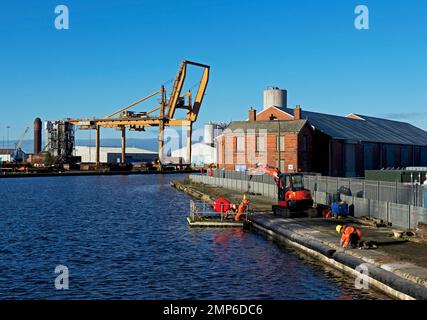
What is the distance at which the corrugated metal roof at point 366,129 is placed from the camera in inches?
2977

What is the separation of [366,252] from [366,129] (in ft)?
227

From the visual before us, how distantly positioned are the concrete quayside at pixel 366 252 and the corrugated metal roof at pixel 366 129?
41.1 metres

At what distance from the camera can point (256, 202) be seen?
45.9 meters

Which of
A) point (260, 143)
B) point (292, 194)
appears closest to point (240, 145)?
point (260, 143)

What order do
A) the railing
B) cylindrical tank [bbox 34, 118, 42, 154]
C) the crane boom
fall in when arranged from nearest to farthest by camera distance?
the railing, the crane boom, cylindrical tank [bbox 34, 118, 42, 154]

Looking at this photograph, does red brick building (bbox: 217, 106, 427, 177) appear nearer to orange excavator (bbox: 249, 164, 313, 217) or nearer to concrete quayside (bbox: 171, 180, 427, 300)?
orange excavator (bbox: 249, 164, 313, 217)

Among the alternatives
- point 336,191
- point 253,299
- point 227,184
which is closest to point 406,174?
point 336,191

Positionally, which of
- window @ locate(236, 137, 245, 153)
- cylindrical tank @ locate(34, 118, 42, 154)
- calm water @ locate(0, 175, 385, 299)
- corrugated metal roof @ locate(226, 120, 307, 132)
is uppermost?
cylindrical tank @ locate(34, 118, 42, 154)

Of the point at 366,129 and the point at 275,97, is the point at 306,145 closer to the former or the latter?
the point at 366,129

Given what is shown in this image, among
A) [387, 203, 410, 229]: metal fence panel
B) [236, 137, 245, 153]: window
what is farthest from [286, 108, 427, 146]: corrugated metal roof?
[387, 203, 410, 229]: metal fence panel

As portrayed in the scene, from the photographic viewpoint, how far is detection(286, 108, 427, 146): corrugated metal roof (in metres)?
75.6

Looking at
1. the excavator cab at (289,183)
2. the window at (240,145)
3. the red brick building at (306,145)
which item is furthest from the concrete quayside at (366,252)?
the window at (240,145)
